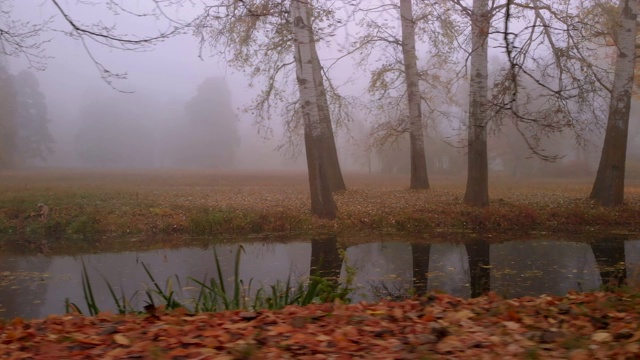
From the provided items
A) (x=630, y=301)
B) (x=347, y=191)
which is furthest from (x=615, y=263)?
(x=347, y=191)

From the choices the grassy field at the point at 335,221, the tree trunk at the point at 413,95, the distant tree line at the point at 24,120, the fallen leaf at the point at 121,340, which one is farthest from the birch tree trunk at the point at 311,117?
the distant tree line at the point at 24,120

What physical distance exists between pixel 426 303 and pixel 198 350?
2822 mm

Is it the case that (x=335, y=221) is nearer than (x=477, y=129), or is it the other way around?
(x=335, y=221)

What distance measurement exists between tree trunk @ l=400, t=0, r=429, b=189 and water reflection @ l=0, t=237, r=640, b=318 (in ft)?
23.6

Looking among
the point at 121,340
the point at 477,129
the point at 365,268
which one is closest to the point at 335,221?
the point at 365,268

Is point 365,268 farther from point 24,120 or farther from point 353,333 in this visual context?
point 24,120

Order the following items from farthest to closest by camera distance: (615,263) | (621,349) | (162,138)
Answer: (162,138), (615,263), (621,349)

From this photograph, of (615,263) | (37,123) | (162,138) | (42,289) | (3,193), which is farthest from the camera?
(162,138)

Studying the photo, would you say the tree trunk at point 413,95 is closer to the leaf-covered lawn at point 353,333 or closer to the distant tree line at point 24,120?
the leaf-covered lawn at point 353,333

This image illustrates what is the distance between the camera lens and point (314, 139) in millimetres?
14219

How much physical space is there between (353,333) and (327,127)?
51.2 ft

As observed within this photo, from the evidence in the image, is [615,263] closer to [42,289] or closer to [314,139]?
[314,139]

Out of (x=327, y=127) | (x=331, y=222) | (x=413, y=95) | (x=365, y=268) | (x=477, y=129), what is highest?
(x=413, y=95)

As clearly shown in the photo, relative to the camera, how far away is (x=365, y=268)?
9953mm
